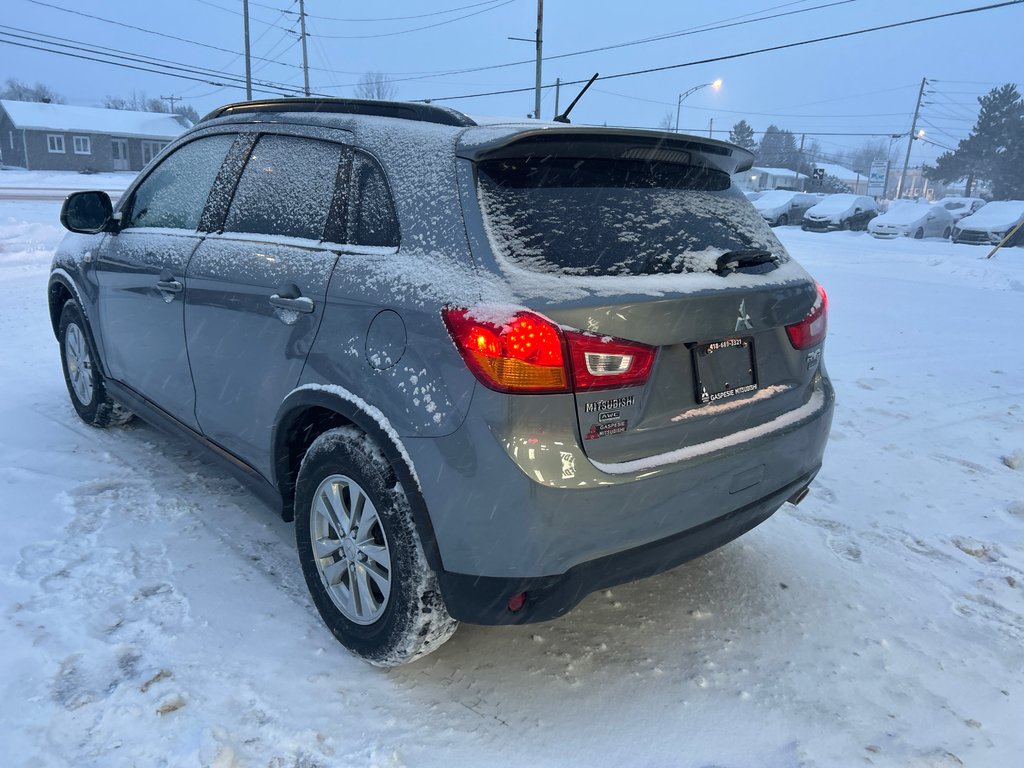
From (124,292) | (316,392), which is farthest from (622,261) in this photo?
(124,292)

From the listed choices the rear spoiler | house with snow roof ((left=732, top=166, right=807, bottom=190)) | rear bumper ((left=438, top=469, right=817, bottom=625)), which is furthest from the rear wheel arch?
house with snow roof ((left=732, top=166, right=807, bottom=190))

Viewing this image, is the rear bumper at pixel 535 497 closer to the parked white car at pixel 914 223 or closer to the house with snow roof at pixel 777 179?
the parked white car at pixel 914 223

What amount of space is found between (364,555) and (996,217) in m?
27.4

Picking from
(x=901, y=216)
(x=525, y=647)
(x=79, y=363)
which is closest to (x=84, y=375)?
(x=79, y=363)

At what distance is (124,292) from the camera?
151 inches

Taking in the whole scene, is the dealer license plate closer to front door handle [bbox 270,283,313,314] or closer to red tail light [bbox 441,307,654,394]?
red tail light [bbox 441,307,654,394]

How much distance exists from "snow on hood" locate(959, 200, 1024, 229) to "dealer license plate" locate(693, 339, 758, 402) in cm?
2558

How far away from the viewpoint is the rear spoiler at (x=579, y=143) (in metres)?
2.23

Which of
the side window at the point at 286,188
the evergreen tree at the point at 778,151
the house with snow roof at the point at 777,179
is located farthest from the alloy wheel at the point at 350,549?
the evergreen tree at the point at 778,151

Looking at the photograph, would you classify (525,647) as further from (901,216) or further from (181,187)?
(901,216)

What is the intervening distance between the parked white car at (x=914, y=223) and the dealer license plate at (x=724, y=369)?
2585 cm

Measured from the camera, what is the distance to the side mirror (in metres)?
4.06

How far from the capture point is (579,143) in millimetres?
2322

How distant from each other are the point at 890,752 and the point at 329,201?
263 centimetres
